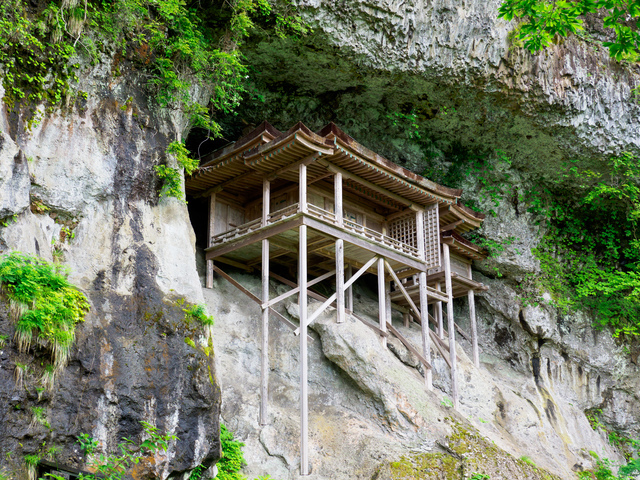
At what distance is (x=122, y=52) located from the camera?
12203mm

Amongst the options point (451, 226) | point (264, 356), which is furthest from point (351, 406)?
point (451, 226)

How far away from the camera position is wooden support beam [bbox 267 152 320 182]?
14.9m

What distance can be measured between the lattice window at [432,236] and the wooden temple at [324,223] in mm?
29

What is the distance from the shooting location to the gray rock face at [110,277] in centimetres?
852

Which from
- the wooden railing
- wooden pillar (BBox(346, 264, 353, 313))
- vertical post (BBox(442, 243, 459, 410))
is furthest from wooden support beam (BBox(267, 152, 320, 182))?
vertical post (BBox(442, 243, 459, 410))

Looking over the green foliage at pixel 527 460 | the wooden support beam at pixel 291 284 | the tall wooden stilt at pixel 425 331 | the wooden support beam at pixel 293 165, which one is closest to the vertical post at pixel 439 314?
the tall wooden stilt at pixel 425 331

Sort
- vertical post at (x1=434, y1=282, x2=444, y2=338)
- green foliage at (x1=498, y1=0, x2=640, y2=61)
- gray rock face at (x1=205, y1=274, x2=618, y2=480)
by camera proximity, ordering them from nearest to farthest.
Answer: green foliage at (x1=498, y1=0, x2=640, y2=61) < gray rock face at (x1=205, y1=274, x2=618, y2=480) < vertical post at (x1=434, y1=282, x2=444, y2=338)

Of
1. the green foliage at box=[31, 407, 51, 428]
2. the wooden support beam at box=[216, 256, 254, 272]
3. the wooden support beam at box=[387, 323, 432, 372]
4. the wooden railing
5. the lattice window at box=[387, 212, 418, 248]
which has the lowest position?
the green foliage at box=[31, 407, 51, 428]

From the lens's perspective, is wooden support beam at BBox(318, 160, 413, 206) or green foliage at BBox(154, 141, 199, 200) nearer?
green foliage at BBox(154, 141, 199, 200)

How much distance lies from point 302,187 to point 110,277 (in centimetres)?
578

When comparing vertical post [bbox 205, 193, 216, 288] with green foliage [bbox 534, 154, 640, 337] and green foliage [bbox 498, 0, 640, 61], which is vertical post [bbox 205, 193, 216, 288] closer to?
green foliage [bbox 498, 0, 640, 61]

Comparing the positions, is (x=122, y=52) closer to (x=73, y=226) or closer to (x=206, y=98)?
(x=206, y=98)

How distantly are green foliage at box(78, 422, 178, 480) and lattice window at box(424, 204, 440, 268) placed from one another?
10546 mm

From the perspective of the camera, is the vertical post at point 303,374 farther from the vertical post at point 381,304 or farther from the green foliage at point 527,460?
the green foliage at point 527,460
